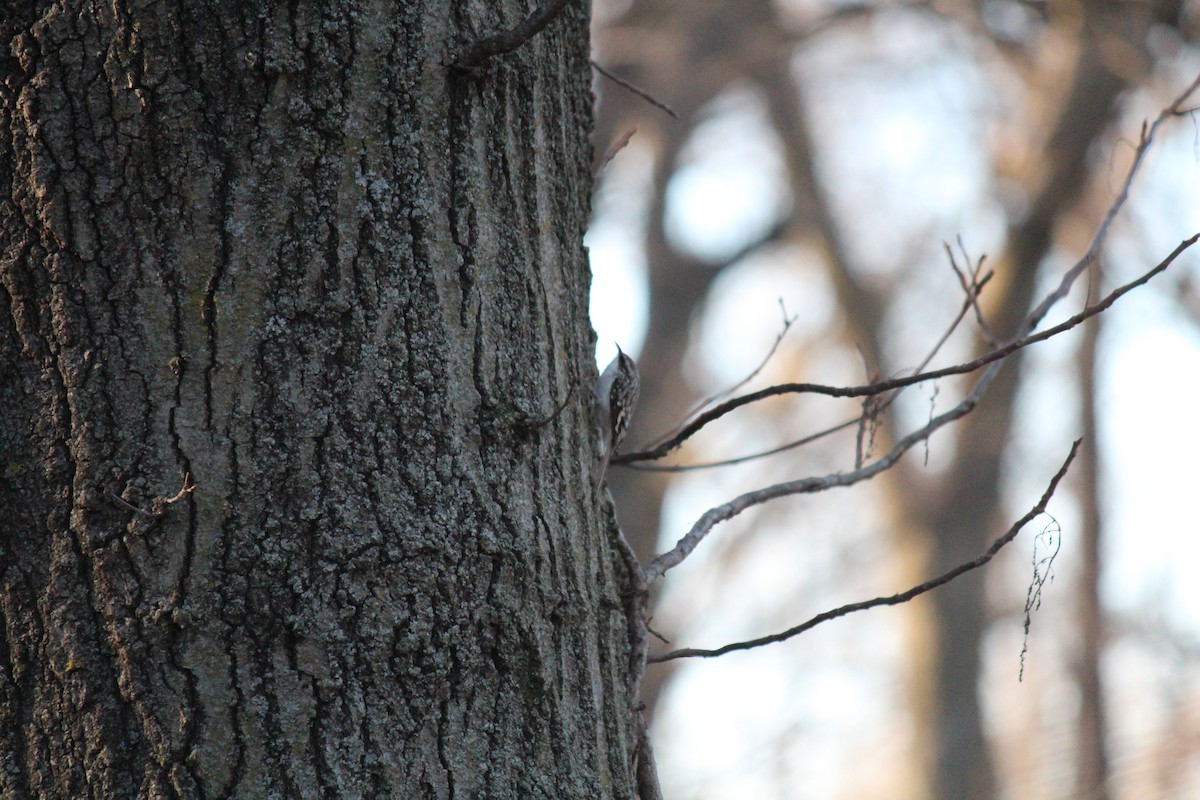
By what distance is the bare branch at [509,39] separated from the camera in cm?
141

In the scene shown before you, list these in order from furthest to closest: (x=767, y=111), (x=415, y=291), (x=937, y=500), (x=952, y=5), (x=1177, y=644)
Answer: (x=767, y=111) < (x=937, y=500) < (x=1177, y=644) < (x=952, y=5) < (x=415, y=291)

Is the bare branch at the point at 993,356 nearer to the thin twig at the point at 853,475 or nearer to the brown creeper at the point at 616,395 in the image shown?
the thin twig at the point at 853,475

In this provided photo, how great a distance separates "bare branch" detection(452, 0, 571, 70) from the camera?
1.41m

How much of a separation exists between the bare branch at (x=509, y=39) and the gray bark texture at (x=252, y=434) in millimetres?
34

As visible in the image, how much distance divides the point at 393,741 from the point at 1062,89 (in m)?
8.81

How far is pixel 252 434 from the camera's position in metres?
1.33

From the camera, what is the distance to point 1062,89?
339 inches

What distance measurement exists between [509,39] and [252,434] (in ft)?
2.03

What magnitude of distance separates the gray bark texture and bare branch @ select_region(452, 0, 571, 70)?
0.11 ft

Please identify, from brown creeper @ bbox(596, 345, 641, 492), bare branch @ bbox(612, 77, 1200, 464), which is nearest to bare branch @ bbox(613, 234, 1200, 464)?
bare branch @ bbox(612, 77, 1200, 464)

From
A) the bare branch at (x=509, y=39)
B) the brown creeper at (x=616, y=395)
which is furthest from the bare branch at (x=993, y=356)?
the brown creeper at (x=616, y=395)

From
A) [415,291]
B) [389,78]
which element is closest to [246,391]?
[415,291]

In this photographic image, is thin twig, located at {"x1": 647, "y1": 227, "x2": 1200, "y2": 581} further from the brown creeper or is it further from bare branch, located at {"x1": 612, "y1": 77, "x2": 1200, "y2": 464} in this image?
the brown creeper

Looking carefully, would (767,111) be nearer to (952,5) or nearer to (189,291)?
(952,5)
